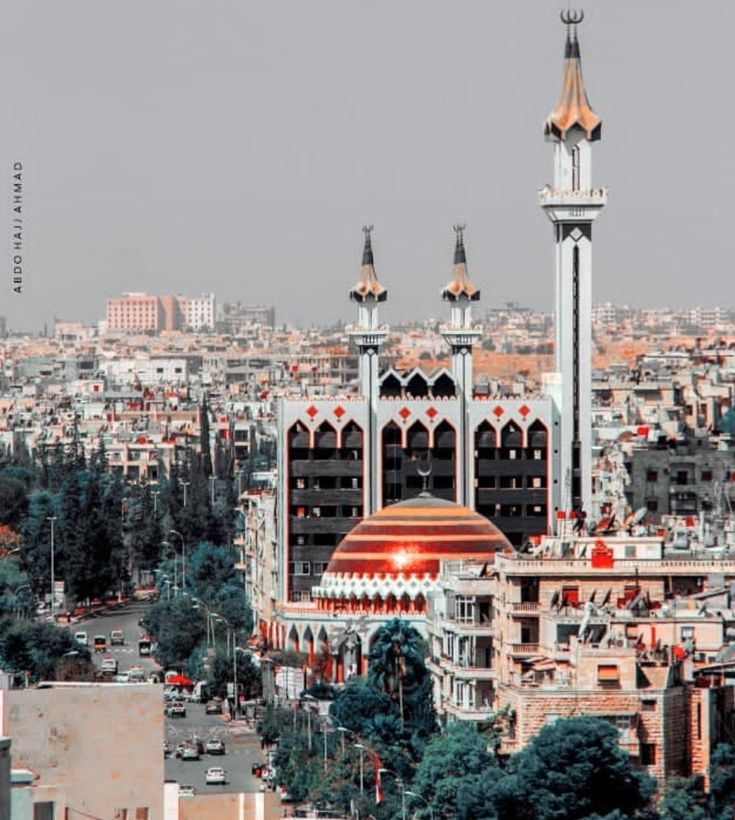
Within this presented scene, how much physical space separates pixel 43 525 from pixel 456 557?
3684 cm

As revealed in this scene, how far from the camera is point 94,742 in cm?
2841

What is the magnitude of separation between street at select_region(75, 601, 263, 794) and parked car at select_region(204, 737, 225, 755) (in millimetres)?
172

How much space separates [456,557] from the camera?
4710 inches

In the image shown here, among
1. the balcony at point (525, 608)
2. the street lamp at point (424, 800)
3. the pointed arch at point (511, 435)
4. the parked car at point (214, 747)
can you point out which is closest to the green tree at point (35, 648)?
the parked car at point (214, 747)

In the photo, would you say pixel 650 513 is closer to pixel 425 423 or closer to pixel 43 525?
pixel 425 423

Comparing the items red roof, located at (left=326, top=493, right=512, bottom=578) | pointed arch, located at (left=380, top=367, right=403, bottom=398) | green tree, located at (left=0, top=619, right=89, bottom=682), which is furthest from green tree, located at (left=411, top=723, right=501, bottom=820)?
pointed arch, located at (left=380, top=367, right=403, bottom=398)

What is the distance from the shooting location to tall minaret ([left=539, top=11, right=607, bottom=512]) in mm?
131125

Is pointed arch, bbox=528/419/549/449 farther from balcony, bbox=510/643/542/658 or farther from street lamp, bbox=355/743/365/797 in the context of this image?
street lamp, bbox=355/743/365/797

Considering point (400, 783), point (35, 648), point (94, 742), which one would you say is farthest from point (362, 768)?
point (94, 742)

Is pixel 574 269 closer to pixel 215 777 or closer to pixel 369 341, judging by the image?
pixel 369 341

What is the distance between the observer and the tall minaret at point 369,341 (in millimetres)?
136000

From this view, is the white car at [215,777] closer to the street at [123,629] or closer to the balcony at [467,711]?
the balcony at [467,711]

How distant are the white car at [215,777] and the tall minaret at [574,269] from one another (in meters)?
47.6

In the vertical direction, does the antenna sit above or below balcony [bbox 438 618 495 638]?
above
